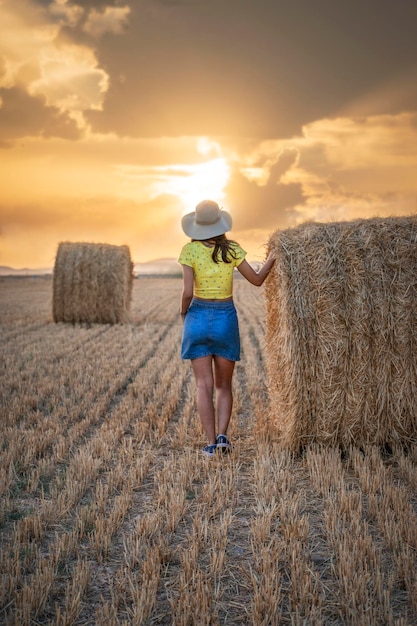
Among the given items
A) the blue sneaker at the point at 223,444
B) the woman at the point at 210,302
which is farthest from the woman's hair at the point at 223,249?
the blue sneaker at the point at 223,444

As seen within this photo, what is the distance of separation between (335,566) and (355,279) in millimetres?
2498

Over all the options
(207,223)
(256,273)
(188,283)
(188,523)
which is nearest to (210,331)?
(188,283)

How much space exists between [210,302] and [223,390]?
80cm

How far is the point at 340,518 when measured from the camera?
12.0ft

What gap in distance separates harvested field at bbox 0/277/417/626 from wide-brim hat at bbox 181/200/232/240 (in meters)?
1.85

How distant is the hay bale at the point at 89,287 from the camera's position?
14422 mm

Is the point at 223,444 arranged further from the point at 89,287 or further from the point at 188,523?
the point at 89,287

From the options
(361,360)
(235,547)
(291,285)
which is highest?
(291,285)

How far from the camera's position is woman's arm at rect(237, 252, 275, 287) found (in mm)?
4969

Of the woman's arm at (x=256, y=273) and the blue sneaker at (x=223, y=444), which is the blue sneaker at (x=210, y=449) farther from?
the woman's arm at (x=256, y=273)

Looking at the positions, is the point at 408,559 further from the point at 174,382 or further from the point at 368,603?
the point at 174,382

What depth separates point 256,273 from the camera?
16.7 feet

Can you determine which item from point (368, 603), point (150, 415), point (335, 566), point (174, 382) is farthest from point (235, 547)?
point (174, 382)

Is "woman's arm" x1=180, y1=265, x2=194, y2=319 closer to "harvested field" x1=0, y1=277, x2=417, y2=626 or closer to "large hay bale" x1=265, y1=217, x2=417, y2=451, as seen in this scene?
"large hay bale" x1=265, y1=217, x2=417, y2=451
